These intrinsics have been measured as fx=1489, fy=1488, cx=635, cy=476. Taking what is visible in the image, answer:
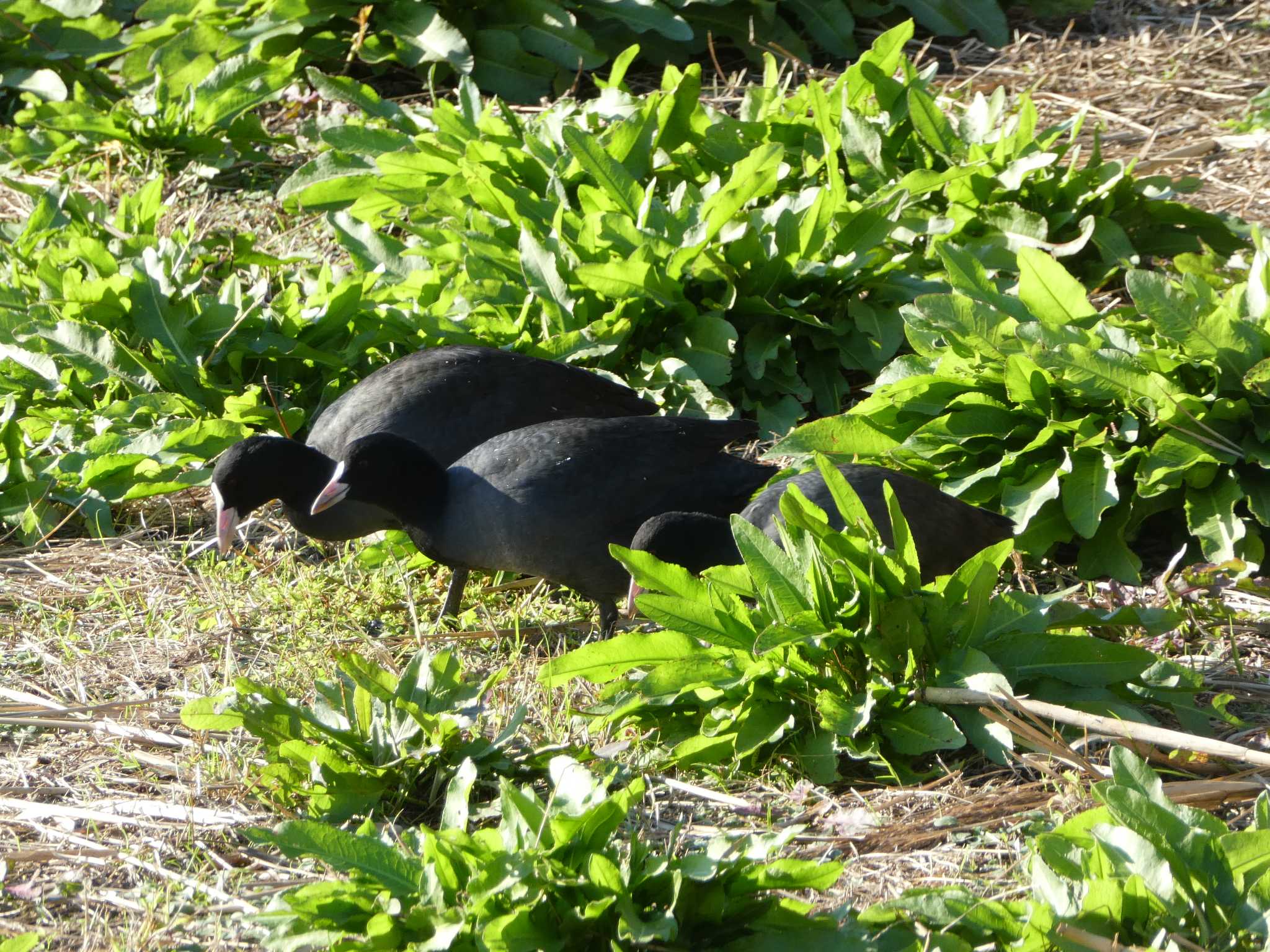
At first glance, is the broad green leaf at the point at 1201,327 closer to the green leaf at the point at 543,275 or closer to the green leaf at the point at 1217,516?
the green leaf at the point at 1217,516

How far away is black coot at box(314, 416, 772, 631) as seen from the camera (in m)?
4.36

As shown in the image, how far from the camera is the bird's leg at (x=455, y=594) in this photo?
4676 millimetres

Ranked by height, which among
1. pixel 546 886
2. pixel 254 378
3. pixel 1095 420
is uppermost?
pixel 546 886

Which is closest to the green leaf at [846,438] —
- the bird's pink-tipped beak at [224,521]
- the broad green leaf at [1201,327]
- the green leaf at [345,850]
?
the broad green leaf at [1201,327]

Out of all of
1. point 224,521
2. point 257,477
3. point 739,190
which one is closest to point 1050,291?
point 739,190

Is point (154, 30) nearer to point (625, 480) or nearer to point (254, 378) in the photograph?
point (254, 378)

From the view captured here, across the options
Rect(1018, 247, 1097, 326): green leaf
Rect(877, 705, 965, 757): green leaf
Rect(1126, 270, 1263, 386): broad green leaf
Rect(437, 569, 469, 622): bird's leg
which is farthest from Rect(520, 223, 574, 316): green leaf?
Rect(877, 705, 965, 757): green leaf

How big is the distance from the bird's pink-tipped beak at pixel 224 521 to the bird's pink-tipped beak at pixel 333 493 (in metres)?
0.31

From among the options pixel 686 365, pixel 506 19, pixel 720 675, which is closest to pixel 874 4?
pixel 506 19

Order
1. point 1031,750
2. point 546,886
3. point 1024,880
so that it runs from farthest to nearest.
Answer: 1. point 1031,750
2. point 1024,880
3. point 546,886

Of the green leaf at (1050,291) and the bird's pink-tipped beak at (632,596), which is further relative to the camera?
the green leaf at (1050,291)

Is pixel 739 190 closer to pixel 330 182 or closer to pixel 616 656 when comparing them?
pixel 330 182

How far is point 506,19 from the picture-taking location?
771 centimetres

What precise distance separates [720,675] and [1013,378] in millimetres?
1588
